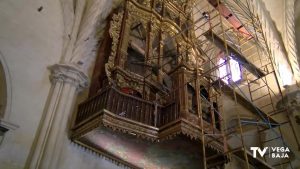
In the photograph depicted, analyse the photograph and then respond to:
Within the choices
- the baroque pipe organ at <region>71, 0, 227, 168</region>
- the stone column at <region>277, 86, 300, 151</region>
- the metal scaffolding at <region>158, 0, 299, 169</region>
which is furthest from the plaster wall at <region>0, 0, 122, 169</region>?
the stone column at <region>277, 86, 300, 151</region>

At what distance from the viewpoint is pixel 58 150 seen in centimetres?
565

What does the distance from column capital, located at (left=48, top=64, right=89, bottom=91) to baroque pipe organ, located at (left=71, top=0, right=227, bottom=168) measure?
384 millimetres

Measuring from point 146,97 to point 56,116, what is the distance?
179cm

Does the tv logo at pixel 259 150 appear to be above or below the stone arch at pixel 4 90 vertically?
above

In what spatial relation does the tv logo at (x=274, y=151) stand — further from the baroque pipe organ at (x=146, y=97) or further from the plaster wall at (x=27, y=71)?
the plaster wall at (x=27, y=71)

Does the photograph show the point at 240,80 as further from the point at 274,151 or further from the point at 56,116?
the point at 56,116

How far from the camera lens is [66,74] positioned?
6383 millimetres

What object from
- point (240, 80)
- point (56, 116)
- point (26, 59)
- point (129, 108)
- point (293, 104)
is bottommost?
point (56, 116)

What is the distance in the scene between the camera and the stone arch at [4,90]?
5.52 m

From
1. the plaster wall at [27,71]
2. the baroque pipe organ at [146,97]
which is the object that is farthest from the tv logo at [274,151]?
the plaster wall at [27,71]

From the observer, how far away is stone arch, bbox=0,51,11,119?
5516 mm

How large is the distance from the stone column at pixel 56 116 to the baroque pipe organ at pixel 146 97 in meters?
0.28

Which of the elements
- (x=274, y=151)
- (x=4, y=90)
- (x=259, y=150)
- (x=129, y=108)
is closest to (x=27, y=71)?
(x=4, y=90)

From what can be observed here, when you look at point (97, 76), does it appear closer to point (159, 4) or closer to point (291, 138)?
point (159, 4)
